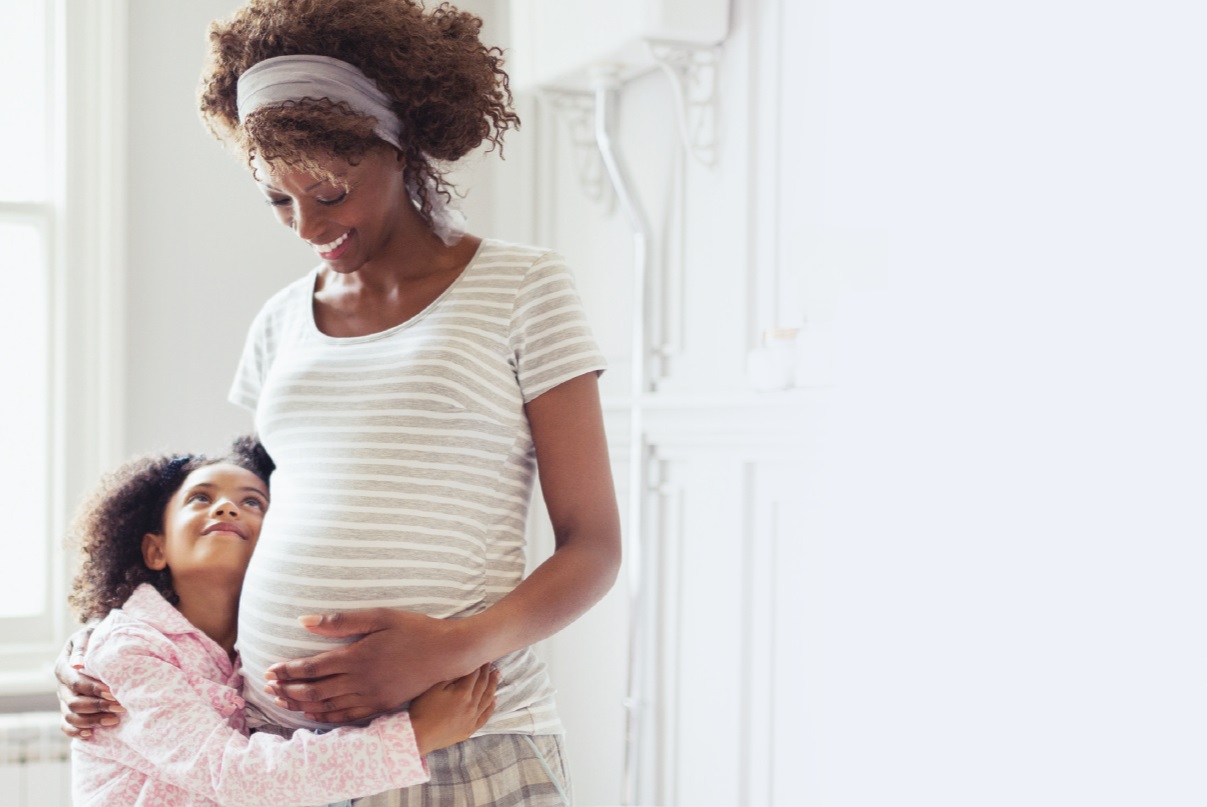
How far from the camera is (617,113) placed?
2.31 metres

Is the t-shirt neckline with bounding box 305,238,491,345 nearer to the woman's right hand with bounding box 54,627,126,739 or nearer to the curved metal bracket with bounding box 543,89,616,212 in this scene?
the woman's right hand with bounding box 54,627,126,739

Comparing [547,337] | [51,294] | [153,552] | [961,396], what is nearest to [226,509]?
[153,552]

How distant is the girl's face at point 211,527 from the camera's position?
136 cm

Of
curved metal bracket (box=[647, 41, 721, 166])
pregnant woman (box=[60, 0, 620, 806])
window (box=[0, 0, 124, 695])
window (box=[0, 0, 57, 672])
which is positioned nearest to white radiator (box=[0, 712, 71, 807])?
window (box=[0, 0, 124, 695])

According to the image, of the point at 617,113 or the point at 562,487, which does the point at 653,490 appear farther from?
the point at 562,487

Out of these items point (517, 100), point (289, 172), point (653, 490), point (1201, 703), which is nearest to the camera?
point (1201, 703)

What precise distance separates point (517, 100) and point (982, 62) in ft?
5.28

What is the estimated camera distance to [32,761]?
2176 mm

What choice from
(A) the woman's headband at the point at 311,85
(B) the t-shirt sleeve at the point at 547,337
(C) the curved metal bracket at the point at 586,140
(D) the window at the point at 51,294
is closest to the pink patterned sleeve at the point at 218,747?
(B) the t-shirt sleeve at the point at 547,337

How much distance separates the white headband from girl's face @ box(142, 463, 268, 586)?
0.44 metres

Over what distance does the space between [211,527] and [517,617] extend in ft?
1.49

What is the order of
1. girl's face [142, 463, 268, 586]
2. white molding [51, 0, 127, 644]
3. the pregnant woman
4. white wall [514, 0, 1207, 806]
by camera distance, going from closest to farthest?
white wall [514, 0, 1207, 806] → the pregnant woman → girl's face [142, 463, 268, 586] → white molding [51, 0, 127, 644]

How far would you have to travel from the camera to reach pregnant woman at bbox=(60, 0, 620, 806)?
1.15m

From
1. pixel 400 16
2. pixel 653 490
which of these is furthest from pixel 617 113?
pixel 400 16
